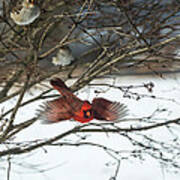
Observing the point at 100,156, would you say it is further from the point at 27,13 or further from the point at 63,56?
the point at 27,13

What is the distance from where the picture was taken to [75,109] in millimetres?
516

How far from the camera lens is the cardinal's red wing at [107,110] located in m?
0.54

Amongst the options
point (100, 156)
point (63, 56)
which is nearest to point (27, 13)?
point (63, 56)

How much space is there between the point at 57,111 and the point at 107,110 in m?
0.10

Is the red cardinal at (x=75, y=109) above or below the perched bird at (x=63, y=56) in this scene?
below

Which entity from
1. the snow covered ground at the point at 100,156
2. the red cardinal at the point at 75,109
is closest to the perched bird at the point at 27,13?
the red cardinal at the point at 75,109

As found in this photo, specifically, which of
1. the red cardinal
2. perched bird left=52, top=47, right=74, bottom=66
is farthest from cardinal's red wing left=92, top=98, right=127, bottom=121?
perched bird left=52, top=47, right=74, bottom=66

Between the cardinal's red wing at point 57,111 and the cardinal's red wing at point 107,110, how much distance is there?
0.05 meters

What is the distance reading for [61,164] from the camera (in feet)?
3.16

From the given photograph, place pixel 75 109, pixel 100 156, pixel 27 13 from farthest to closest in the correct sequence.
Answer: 1. pixel 100 156
2. pixel 75 109
3. pixel 27 13

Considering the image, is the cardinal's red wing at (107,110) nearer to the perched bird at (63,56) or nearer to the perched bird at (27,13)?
the perched bird at (63,56)

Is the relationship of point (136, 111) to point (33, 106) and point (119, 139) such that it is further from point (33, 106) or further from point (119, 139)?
point (33, 106)

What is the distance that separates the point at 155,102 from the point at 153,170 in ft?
0.77

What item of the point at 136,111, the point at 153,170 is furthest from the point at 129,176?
the point at 136,111
